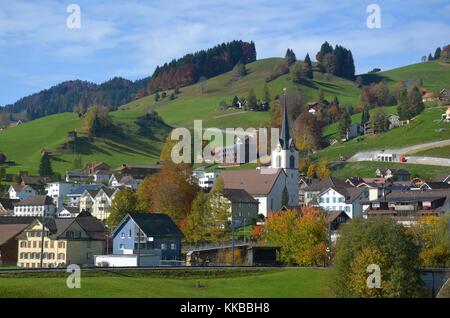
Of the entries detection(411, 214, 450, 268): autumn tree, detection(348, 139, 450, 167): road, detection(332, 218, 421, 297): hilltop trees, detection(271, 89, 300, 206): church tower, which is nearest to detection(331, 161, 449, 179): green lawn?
detection(348, 139, 450, 167): road

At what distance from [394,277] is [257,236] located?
3067 cm

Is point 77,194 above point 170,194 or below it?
above

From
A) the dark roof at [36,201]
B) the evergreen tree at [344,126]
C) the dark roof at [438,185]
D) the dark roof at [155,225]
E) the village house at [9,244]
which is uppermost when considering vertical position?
the evergreen tree at [344,126]

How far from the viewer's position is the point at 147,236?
69.2m

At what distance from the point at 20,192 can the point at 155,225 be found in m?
66.0

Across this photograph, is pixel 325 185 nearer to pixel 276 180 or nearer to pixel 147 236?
pixel 276 180

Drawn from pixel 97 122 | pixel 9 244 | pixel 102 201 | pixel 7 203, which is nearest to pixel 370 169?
pixel 102 201

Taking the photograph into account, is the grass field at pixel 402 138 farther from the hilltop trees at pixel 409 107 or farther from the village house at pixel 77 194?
the village house at pixel 77 194

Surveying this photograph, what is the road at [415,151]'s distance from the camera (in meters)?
131

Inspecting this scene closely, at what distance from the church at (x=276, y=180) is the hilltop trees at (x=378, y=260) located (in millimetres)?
51021

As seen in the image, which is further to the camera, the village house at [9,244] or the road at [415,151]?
the road at [415,151]

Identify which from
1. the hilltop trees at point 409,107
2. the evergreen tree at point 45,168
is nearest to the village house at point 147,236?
the evergreen tree at point 45,168
